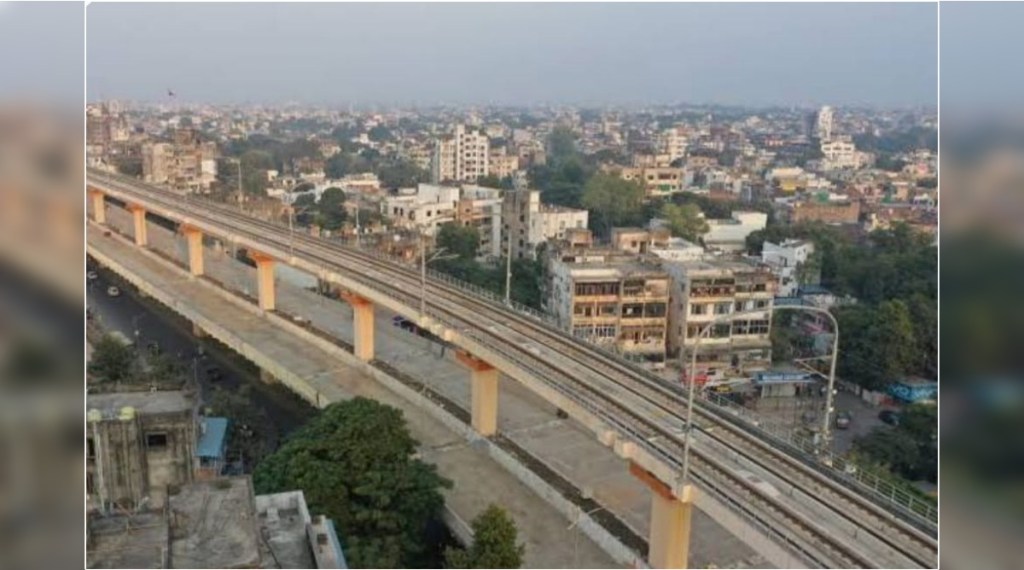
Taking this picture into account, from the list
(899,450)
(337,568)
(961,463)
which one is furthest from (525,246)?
(961,463)

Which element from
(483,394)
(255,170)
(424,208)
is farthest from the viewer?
(255,170)

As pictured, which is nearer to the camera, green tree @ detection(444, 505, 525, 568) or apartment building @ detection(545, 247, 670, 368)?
green tree @ detection(444, 505, 525, 568)

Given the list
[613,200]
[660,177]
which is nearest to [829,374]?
[613,200]

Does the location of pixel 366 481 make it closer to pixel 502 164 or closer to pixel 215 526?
pixel 215 526

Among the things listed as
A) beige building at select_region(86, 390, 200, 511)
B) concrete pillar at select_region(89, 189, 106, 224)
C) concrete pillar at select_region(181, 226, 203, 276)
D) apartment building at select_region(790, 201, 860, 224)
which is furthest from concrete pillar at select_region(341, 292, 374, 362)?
concrete pillar at select_region(89, 189, 106, 224)

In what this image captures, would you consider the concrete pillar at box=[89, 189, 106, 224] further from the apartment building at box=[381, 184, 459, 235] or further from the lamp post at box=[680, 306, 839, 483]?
the lamp post at box=[680, 306, 839, 483]

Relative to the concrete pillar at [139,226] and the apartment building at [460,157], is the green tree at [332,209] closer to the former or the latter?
the concrete pillar at [139,226]

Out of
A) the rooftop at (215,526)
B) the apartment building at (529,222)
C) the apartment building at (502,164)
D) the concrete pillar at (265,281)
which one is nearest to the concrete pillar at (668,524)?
the rooftop at (215,526)
